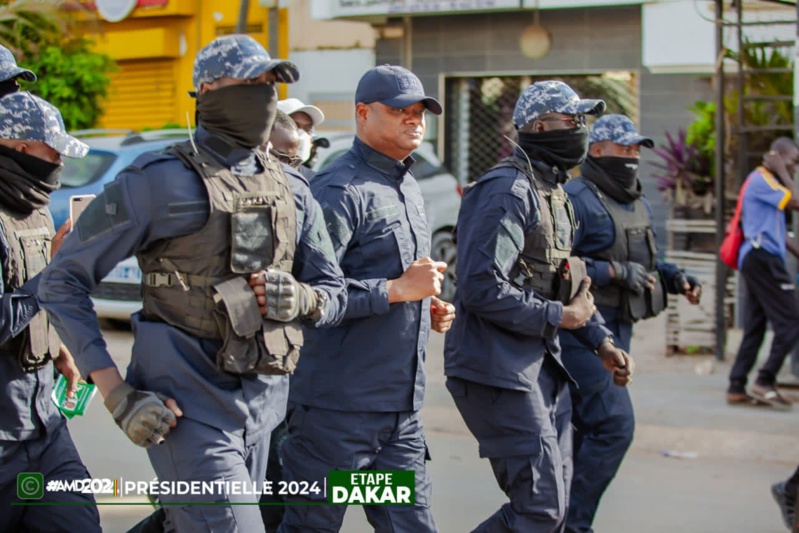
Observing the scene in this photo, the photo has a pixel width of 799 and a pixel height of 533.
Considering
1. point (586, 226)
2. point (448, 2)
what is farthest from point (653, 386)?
point (448, 2)

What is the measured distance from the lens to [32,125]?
13.5 feet

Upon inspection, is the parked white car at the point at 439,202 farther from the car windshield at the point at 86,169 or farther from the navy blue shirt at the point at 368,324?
the navy blue shirt at the point at 368,324

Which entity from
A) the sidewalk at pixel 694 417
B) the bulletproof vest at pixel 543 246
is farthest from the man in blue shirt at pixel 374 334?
the sidewalk at pixel 694 417

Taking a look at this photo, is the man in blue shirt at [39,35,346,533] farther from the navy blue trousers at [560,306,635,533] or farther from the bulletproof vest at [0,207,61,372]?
the navy blue trousers at [560,306,635,533]

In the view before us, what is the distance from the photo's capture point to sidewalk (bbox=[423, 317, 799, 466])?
7645 mm

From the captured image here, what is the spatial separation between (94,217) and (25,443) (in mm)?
1049

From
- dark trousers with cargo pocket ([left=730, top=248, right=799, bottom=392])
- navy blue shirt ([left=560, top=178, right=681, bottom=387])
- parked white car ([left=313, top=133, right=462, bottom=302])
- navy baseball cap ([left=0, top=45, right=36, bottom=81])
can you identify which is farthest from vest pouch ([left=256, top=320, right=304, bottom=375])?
parked white car ([left=313, top=133, right=462, bottom=302])

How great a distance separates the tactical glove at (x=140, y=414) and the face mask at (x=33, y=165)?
3.82 feet

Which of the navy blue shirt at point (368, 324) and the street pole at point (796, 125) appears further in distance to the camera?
the street pole at point (796, 125)

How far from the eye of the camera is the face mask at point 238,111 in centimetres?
348

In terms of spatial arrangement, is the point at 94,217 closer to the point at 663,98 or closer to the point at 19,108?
the point at 19,108

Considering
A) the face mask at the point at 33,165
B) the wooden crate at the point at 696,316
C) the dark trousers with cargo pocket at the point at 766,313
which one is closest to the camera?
the face mask at the point at 33,165

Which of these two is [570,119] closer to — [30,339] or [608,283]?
[608,283]

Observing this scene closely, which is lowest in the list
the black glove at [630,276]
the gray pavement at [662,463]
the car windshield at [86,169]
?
the gray pavement at [662,463]
